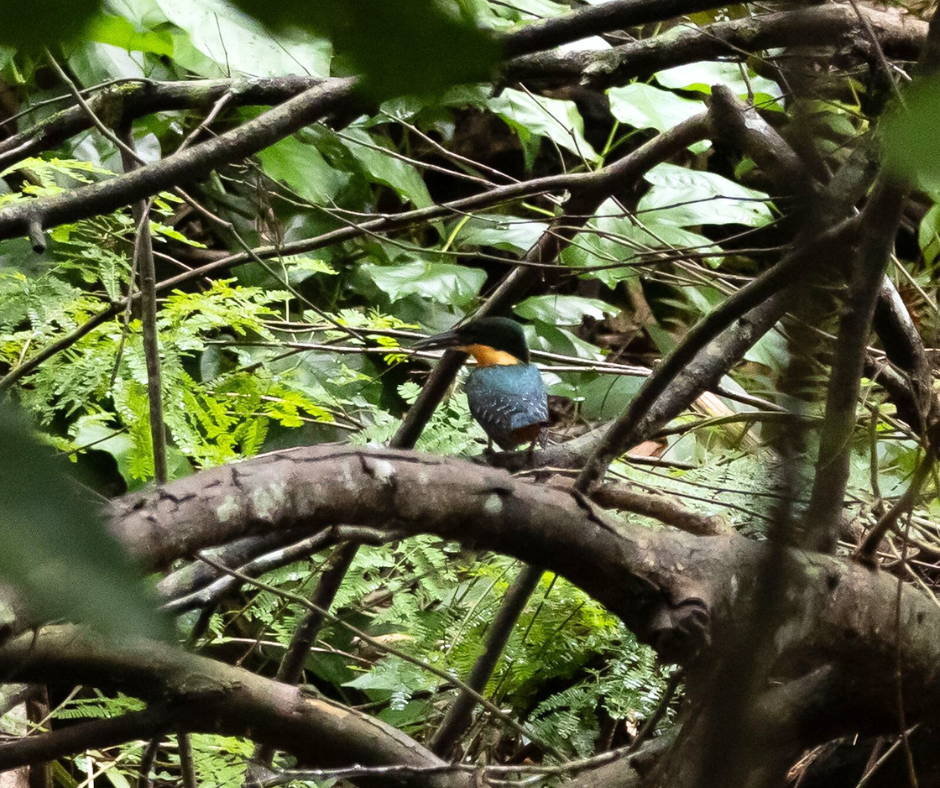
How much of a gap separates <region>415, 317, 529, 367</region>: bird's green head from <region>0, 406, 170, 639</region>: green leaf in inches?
90.2

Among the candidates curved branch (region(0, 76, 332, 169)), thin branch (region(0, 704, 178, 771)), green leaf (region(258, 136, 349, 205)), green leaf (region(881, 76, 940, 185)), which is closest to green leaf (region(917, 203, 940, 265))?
curved branch (region(0, 76, 332, 169))

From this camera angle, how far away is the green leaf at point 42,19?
0.24 metres

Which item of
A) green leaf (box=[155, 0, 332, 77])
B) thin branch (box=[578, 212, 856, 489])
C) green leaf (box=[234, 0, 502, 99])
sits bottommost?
green leaf (box=[234, 0, 502, 99])

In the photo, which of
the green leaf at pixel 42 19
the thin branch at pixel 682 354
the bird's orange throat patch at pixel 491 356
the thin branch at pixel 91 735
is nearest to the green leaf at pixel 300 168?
the bird's orange throat patch at pixel 491 356

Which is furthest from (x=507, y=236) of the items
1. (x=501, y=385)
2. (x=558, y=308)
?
(x=501, y=385)

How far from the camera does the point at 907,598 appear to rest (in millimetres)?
1549

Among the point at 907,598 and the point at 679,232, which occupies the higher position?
the point at 679,232

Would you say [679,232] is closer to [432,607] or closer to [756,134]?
[756,134]

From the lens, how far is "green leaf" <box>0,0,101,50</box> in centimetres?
24

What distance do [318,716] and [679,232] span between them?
1.98 m

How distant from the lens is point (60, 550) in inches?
8.5

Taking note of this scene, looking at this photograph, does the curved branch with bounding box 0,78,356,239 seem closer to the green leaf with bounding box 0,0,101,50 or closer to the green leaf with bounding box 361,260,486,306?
the green leaf with bounding box 0,0,101,50

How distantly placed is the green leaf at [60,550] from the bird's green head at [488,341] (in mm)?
2290

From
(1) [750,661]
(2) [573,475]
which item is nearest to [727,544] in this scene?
(2) [573,475]
